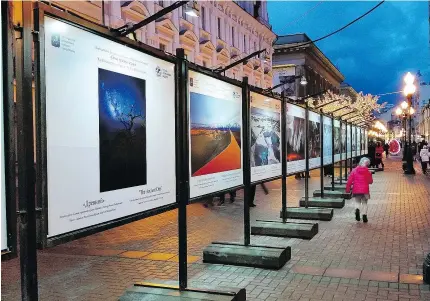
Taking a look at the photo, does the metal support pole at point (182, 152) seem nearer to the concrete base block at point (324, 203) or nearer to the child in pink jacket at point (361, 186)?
the child in pink jacket at point (361, 186)

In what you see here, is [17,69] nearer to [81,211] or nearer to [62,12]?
[62,12]

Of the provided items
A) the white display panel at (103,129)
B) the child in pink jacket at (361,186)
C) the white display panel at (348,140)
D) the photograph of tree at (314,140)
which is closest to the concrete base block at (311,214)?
the child in pink jacket at (361,186)

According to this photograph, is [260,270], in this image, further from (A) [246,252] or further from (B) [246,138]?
(B) [246,138]

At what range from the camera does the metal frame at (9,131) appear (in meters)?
2.89

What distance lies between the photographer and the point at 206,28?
29.5 meters

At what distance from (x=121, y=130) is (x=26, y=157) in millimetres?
1240

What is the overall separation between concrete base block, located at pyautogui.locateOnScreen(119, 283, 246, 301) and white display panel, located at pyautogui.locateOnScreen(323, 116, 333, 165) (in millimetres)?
9509

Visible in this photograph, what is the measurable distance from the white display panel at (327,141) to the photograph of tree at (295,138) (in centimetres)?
306

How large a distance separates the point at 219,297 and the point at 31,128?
280 centimetres

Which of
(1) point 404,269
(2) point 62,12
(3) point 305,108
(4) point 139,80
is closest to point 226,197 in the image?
(3) point 305,108

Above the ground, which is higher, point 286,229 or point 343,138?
point 343,138

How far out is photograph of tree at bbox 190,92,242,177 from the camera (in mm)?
5711

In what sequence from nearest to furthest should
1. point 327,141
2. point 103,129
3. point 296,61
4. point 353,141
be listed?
point 103,129
point 327,141
point 353,141
point 296,61

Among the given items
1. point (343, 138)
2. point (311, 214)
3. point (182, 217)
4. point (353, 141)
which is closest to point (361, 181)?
point (311, 214)
